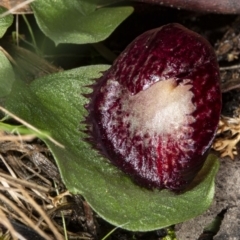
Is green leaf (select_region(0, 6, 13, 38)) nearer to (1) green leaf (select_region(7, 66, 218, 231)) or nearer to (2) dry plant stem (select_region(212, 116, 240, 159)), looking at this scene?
(1) green leaf (select_region(7, 66, 218, 231))

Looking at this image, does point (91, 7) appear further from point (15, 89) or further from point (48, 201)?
point (48, 201)

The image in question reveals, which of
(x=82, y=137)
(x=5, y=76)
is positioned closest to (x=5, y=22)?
(x=5, y=76)

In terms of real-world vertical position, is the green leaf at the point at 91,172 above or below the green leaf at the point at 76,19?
below

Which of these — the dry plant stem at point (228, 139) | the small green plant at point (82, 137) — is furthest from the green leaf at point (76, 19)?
the dry plant stem at point (228, 139)

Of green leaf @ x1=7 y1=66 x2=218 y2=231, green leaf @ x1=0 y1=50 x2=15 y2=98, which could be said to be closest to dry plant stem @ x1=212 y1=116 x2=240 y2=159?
Result: green leaf @ x1=7 y1=66 x2=218 y2=231

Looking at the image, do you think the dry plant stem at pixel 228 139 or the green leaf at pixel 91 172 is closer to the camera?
the green leaf at pixel 91 172

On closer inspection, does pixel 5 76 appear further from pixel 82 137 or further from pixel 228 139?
pixel 228 139

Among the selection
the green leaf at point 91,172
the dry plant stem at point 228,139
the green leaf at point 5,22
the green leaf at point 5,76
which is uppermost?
the green leaf at point 5,22

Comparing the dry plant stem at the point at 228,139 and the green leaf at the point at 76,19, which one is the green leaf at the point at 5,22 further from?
the dry plant stem at the point at 228,139
